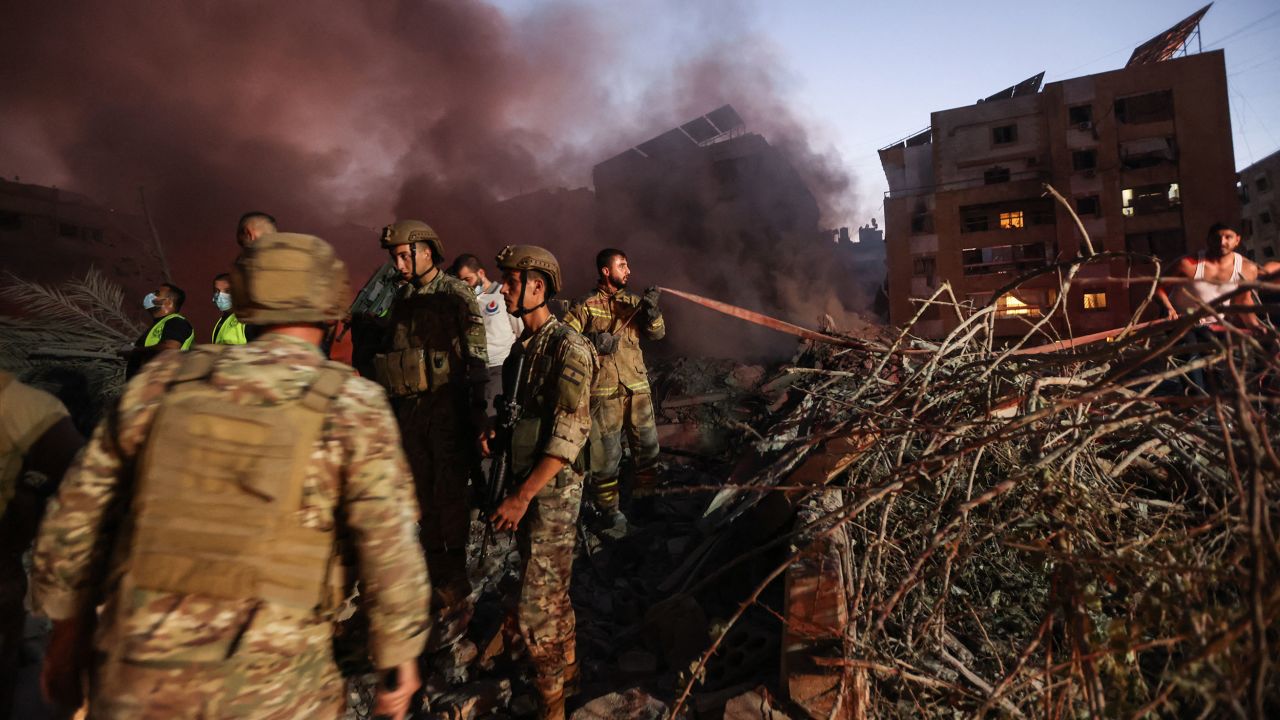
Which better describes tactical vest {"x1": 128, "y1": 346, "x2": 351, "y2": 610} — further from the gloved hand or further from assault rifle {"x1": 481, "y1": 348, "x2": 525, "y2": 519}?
the gloved hand

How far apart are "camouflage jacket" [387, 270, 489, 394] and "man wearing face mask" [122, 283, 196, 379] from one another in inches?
92.8

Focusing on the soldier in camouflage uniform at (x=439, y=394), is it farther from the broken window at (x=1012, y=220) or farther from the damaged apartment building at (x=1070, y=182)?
the broken window at (x=1012, y=220)

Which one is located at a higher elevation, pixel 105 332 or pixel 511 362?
pixel 105 332

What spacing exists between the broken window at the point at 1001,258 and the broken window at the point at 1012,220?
80 cm

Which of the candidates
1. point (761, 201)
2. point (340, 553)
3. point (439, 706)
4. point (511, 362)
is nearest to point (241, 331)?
point (511, 362)

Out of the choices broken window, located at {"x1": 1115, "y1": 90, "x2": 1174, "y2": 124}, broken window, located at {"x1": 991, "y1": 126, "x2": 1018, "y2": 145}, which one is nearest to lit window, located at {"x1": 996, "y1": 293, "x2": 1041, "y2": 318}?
broken window, located at {"x1": 991, "y1": 126, "x2": 1018, "y2": 145}

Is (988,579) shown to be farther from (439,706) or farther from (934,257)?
(934,257)

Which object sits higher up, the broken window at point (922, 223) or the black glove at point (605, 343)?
the broken window at point (922, 223)

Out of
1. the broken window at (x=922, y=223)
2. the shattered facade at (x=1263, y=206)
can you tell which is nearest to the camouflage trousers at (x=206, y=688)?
the broken window at (x=922, y=223)

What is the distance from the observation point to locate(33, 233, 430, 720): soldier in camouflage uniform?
1.29 meters

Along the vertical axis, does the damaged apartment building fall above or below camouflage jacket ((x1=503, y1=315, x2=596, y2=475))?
above

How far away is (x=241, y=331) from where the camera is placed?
4.67m

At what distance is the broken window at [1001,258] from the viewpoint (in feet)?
70.3

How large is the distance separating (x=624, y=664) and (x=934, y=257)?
78.9 ft
